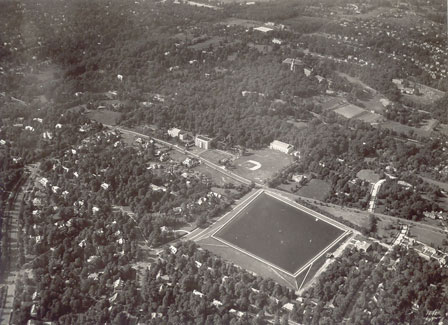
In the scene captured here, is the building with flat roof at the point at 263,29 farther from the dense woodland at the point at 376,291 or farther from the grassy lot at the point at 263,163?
the dense woodland at the point at 376,291

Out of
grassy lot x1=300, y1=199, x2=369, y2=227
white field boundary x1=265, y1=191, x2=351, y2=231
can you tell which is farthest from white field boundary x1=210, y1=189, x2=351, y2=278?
grassy lot x1=300, y1=199, x2=369, y2=227

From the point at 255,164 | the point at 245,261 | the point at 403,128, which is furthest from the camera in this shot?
the point at 403,128

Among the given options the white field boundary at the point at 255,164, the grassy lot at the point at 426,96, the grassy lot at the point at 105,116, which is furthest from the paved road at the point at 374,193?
the grassy lot at the point at 105,116

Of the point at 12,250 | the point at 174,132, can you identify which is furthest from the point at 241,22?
the point at 12,250

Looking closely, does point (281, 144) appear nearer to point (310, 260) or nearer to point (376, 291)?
point (310, 260)

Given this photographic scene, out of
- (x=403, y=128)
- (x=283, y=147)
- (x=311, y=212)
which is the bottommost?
(x=311, y=212)

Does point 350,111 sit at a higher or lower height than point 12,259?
higher
